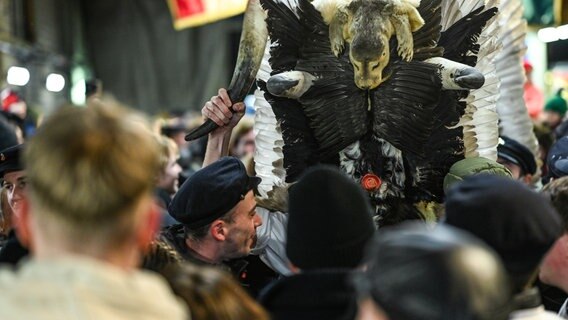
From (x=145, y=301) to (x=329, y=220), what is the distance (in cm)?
84

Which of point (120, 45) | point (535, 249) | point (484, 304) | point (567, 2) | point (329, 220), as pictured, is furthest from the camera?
point (120, 45)

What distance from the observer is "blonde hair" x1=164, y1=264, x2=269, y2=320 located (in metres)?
2.39

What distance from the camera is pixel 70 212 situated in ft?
6.59

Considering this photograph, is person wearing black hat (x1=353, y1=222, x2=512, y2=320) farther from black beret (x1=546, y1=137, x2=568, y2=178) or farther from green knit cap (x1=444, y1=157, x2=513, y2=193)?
black beret (x1=546, y1=137, x2=568, y2=178)

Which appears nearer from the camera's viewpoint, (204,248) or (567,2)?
(204,248)

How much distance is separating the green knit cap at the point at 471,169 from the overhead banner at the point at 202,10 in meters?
9.62

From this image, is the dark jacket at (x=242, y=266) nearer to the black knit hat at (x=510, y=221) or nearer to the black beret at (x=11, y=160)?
the black beret at (x=11, y=160)

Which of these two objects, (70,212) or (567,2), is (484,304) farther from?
(567,2)

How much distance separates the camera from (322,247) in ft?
9.13

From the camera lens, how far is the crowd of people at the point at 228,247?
1961 millimetres

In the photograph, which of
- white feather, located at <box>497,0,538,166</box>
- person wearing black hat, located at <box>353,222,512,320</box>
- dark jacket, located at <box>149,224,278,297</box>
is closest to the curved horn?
dark jacket, located at <box>149,224,278,297</box>

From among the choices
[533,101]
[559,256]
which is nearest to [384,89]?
[559,256]

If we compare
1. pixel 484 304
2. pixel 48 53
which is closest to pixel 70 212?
pixel 484 304

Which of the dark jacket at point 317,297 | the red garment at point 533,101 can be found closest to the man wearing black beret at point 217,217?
the dark jacket at point 317,297
